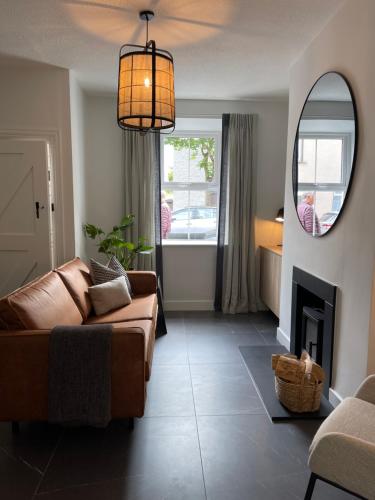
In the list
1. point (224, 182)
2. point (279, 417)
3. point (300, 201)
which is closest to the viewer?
point (279, 417)

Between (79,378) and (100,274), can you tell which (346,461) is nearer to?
(79,378)

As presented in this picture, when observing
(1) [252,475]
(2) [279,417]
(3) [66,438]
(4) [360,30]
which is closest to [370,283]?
(2) [279,417]

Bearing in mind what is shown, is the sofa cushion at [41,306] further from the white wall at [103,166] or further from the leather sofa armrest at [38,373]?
the white wall at [103,166]

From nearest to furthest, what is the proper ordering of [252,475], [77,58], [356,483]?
1. [356,483]
2. [252,475]
3. [77,58]

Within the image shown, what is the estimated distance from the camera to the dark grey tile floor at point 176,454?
1762 mm

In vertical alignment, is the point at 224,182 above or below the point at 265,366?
above

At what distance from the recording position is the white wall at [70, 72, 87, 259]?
12.2 feet

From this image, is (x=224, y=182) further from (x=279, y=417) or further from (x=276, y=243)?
(x=279, y=417)

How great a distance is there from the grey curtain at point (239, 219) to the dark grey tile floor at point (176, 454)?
1.84m

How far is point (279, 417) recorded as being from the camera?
7.70ft

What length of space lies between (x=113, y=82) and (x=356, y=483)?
3.90m

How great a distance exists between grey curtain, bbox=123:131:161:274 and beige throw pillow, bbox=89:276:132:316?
1.26 meters

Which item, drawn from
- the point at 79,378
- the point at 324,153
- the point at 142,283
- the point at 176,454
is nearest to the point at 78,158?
the point at 142,283

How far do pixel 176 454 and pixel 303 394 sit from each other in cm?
89
